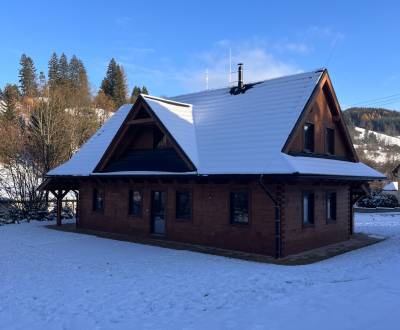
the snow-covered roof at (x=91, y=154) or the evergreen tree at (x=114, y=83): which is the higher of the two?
the evergreen tree at (x=114, y=83)

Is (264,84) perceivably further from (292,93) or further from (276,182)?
(276,182)

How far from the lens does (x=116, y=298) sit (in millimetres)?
8961

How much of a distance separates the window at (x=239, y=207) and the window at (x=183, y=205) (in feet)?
6.71

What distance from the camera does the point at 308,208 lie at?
1596cm

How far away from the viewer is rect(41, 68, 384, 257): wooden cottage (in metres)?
14.3

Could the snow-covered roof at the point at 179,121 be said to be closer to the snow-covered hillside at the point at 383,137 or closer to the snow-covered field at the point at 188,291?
the snow-covered field at the point at 188,291

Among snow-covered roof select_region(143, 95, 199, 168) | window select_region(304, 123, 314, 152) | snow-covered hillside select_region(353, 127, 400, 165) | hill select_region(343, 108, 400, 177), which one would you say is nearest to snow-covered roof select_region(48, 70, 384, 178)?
snow-covered roof select_region(143, 95, 199, 168)

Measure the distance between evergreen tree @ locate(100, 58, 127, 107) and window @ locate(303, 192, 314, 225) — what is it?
219 ft

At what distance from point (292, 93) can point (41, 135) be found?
21831mm

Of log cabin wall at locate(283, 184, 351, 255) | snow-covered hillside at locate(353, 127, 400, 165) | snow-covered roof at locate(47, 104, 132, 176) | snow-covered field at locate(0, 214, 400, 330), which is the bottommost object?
snow-covered field at locate(0, 214, 400, 330)

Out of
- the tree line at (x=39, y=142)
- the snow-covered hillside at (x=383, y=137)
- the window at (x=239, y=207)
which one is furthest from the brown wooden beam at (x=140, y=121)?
the snow-covered hillside at (x=383, y=137)

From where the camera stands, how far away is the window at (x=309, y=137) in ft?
54.8

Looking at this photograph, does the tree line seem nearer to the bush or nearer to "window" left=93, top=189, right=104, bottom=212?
"window" left=93, top=189, right=104, bottom=212

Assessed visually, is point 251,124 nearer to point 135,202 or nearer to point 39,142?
point 135,202
